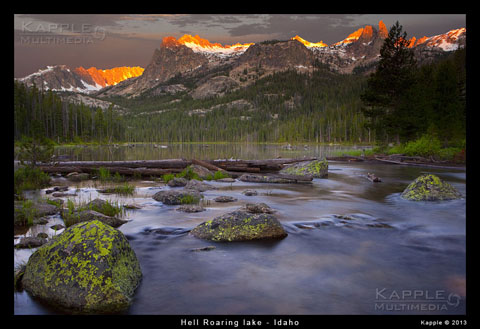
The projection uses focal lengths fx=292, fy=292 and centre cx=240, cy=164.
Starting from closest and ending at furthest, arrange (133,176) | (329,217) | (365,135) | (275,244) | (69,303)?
(69,303) → (275,244) → (329,217) → (133,176) → (365,135)

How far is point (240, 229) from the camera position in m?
8.87

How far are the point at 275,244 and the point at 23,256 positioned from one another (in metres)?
6.53

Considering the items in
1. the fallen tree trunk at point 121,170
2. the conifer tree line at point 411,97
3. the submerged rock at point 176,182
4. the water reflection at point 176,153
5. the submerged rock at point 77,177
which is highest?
the conifer tree line at point 411,97

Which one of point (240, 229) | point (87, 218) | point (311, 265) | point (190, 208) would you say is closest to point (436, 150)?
point (190, 208)

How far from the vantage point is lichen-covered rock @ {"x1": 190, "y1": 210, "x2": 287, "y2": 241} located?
345 inches

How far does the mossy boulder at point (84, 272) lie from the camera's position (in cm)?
507

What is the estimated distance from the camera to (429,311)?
15.5 ft

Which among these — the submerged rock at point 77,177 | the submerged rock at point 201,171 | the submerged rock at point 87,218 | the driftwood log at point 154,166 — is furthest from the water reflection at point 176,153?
the submerged rock at point 87,218

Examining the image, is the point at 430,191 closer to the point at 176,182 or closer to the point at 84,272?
the point at 176,182

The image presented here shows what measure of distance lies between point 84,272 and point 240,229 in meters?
4.59

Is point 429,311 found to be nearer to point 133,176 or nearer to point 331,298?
point 331,298

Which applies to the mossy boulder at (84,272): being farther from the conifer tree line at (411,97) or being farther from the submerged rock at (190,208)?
the conifer tree line at (411,97)

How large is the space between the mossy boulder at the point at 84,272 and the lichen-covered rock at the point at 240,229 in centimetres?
322
